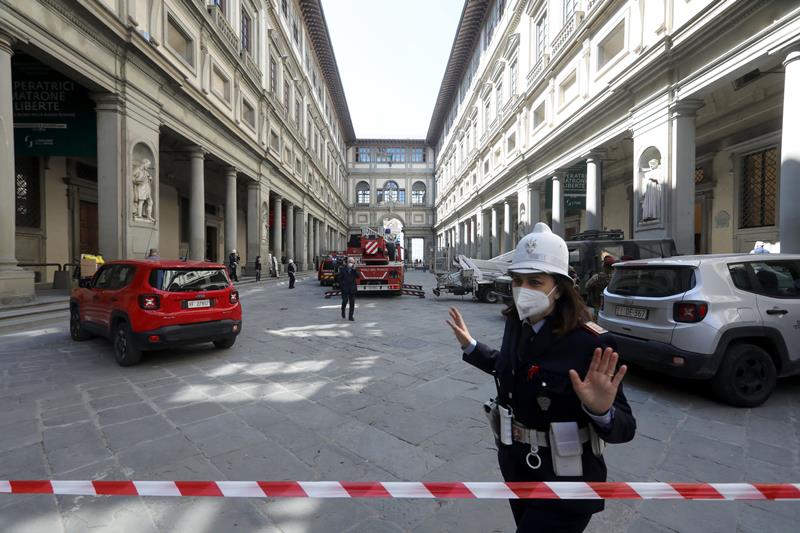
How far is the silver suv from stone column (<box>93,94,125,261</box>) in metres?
12.1

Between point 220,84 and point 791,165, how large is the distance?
1868 cm

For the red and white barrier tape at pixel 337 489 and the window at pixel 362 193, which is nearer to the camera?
the red and white barrier tape at pixel 337 489

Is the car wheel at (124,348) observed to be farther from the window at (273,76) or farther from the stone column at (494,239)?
the stone column at (494,239)

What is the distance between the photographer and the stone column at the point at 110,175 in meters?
10.1

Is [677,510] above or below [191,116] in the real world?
below

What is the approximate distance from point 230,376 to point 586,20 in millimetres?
15661

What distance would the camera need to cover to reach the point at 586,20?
13242mm

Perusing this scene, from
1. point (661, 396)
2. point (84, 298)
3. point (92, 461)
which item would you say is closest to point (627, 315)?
point (661, 396)

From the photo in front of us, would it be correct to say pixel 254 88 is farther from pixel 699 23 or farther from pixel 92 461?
pixel 92 461

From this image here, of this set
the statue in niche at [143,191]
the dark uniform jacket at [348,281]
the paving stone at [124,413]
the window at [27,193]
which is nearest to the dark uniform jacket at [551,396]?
the paving stone at [124,413]

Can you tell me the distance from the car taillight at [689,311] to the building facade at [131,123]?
11219mm

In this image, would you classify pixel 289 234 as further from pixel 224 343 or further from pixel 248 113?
pixel 224 343

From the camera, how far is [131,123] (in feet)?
34.8

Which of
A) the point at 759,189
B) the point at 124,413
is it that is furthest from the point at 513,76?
the point at 124,413
